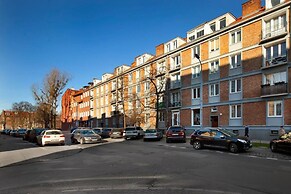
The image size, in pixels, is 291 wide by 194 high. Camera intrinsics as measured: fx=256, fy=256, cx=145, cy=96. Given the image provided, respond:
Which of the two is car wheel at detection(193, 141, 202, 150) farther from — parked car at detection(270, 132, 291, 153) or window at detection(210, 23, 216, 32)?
window at detection(210, 23, 216, 32)

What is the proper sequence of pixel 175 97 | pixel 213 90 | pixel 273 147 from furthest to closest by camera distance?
pixel 175 97 < pixel 213 90 < pixel 273 147

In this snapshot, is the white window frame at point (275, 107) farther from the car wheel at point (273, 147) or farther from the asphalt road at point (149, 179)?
the asphalt road at point (149, 179)

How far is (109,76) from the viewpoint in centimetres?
6512

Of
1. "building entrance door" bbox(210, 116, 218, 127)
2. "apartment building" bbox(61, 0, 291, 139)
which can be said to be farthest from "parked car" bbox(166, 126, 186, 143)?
"building entrance door" bbox(210, 116, 218, 127)

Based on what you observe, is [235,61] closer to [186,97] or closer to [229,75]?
[229,75]

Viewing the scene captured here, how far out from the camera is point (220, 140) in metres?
16.9

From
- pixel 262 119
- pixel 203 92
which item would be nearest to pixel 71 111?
pixel 203 92

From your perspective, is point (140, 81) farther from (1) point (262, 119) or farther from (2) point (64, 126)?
(2) point (64, 126)

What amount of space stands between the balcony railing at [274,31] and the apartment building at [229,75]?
0.09 meters

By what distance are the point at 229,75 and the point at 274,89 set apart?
6.00 meters

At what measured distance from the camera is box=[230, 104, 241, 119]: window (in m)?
28.5

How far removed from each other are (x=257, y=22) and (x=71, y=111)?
2795 inches

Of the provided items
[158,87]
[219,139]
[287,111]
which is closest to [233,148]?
[219,139]

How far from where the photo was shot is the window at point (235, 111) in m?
28.5
